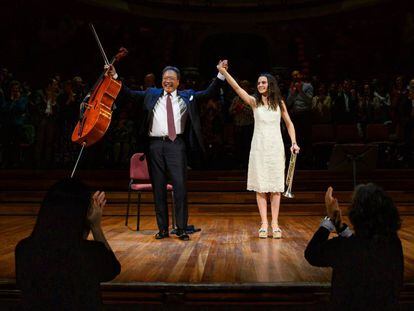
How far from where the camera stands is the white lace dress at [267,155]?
169 inches

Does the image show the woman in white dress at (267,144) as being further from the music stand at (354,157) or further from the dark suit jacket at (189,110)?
the music stand at (354,157)

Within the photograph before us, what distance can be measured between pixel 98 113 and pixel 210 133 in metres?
4.39

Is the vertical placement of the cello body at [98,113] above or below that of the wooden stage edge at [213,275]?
above

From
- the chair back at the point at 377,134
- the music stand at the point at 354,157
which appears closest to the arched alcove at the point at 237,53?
the chair back at the point at 377,134

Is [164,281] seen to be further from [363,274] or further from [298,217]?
[298,217]

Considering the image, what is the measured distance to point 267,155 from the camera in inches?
169

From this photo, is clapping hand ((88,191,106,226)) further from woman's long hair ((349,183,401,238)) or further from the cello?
the cello

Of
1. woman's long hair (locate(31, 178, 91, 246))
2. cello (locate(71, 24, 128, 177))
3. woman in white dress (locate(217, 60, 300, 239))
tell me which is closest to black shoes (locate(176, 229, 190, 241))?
woman in white dress (locate(217, 60, 300, 239))

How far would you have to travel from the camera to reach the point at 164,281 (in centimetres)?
275

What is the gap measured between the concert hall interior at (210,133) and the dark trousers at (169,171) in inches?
0.5

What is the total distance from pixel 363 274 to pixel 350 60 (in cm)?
1309

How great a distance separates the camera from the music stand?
6211mm

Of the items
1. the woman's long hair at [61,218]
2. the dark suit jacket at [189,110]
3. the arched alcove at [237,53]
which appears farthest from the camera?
the arched alcove at [237,53]

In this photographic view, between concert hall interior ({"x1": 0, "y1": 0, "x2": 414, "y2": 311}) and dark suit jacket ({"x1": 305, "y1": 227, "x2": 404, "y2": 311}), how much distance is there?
7 centimetres
